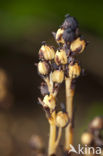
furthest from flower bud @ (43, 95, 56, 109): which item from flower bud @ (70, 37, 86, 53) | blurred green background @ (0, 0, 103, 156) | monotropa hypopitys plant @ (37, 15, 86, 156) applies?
blurred green background @ (0, 0, 103, 156)

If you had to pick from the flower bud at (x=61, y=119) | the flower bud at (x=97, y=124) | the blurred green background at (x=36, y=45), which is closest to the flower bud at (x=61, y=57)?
the flower bud at (x=61, y=119)

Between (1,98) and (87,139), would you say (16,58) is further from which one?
(87,139)

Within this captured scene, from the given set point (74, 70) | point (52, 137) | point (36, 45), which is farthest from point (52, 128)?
point (36, 45)

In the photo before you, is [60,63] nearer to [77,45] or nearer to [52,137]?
[77,45]

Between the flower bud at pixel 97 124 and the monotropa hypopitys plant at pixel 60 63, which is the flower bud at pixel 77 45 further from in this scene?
the flower bud at pixel 97 124

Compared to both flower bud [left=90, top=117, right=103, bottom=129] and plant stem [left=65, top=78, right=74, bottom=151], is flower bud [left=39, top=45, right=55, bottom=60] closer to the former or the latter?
plant stem [left=65, top=78, right=74, bottom=151]

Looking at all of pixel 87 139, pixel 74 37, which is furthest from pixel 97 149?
pixel 74 37
